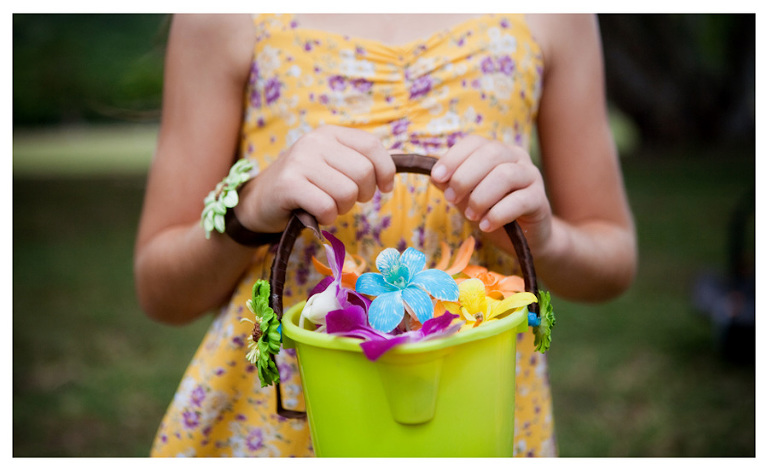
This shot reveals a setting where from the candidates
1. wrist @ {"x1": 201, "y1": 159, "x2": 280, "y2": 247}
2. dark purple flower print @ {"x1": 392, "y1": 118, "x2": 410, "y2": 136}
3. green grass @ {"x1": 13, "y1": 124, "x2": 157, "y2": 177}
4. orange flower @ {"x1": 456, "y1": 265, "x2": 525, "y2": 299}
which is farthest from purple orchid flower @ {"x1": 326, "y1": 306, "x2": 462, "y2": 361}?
green grass @ {"x1": 13, "y1": 124, "x2": 157, "y2": 177}

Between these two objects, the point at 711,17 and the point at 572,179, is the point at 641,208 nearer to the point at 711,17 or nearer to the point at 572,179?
the point at 711,17

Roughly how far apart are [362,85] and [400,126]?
3.1 inches

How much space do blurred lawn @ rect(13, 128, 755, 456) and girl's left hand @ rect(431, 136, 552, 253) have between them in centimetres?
205

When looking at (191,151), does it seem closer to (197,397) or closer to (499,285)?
(197,397)

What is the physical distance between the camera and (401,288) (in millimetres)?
639

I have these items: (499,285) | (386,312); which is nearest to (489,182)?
(499,285)

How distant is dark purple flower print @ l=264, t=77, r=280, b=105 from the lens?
0.95 meters

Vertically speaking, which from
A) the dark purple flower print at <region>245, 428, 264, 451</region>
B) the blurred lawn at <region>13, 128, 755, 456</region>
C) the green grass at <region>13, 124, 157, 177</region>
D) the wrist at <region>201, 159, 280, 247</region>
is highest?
the wrist at <region>201, 159, 280, 247</region>

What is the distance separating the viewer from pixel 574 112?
3.45ft

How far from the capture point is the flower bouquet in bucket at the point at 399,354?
1.97 ft

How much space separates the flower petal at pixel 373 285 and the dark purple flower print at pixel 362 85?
38 cm

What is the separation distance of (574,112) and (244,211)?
1.77 feet

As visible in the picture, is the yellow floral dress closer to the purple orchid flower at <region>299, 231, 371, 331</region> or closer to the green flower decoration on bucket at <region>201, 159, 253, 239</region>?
the green flower decoration on bucket at <region>201, 159, 253, 239</region>

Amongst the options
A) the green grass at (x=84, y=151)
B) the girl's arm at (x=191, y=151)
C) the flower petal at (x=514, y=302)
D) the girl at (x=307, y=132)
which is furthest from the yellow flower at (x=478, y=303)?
the green grass at (x=84, y=151)
